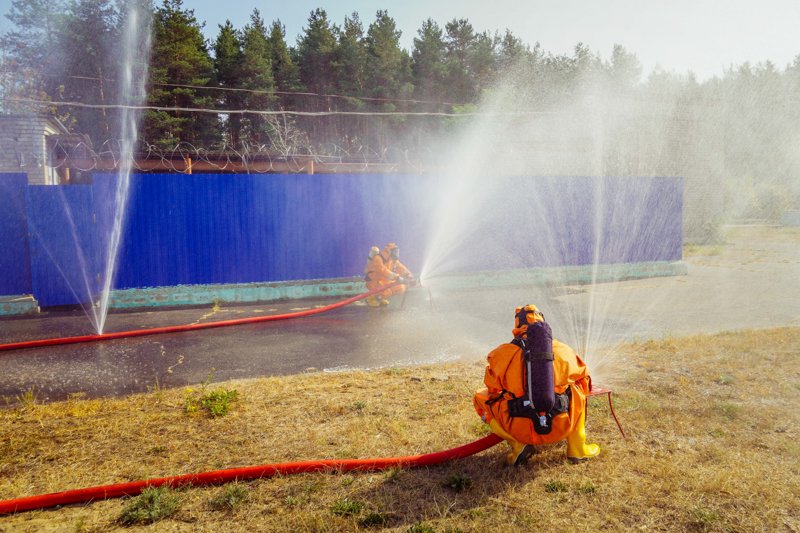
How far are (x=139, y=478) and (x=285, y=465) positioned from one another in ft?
3.70

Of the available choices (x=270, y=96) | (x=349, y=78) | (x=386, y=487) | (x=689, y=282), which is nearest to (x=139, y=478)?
(x=386, y=487)

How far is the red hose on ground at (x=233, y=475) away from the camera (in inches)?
153

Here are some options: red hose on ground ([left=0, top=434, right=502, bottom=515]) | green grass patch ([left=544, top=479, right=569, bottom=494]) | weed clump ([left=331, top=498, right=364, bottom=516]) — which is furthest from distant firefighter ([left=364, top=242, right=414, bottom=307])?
weed clump ([left=331, top=498, right=364, bottom=516])

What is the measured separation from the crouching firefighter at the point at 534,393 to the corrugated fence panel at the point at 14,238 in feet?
35.8

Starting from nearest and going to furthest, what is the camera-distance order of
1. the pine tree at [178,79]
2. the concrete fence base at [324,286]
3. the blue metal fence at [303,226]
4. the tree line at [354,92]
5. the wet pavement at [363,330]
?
the wet pavement at [363,330], the blue metal fence at [303,226], the concrete fence base at [324,286], the tree line at [354,92], the pine tree at [178,79]

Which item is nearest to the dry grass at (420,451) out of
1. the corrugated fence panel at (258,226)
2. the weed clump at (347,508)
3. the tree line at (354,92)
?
the weed clump at (347,508)

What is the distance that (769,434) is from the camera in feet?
16.4

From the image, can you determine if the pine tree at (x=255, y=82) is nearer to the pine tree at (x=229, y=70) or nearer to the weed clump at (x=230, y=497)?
the pine tree at (x=229, y=70)

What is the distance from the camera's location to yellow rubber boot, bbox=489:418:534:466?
4.39m

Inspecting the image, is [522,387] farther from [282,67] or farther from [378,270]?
[282,67]

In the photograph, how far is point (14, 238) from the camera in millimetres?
11406

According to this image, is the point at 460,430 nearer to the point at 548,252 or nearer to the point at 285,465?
the point at 285,465

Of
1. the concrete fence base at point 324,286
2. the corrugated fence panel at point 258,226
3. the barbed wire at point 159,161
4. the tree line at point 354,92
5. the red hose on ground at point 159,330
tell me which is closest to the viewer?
the red hose on ground at point 159,330

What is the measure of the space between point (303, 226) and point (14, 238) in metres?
5.90
